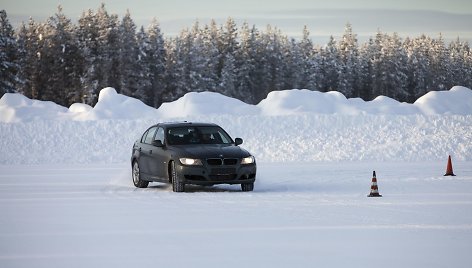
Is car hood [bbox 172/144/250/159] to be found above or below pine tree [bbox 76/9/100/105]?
below

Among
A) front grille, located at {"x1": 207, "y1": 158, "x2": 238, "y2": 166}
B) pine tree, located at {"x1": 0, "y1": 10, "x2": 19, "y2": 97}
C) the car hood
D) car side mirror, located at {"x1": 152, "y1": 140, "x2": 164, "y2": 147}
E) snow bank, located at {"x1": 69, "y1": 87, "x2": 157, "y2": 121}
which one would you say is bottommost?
front grille, located at {"x1": 207, "y1": 158, "x2": 238, "y2": 166}

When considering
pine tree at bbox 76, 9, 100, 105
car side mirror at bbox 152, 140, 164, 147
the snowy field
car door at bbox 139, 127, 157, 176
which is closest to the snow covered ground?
the snowy field

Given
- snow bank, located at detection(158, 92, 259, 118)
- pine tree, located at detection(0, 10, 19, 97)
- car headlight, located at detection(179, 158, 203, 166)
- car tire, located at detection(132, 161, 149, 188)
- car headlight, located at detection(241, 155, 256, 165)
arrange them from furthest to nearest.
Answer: pine tree, located at detection(0, 10, 19, 97) → snow bank, located at detection(158, 92, 259, 118) → car tire, located at detection(132, 161, 149, 188) → car headlight, located at detection(241, 155, 256, 165) → car headlight, located at detection(179, 158, 203, 166)

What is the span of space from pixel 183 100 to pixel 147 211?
33.2 m

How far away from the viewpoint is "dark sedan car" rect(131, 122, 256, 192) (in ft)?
64.1

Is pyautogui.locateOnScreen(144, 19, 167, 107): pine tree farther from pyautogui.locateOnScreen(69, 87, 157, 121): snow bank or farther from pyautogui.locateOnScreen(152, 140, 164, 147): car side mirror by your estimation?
pyautogui.locateOnScreen(152, 140, 164, 147): car side mirror

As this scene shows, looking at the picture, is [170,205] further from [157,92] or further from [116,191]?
[157,92]

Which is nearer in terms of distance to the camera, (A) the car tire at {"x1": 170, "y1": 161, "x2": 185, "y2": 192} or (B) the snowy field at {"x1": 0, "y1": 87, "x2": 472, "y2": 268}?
(B) the snowy field at {"x1": 0, "y1": 87, "x2": 472, "y2": 268}

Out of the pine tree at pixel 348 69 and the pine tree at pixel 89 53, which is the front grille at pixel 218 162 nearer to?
the pine tree at pixel 89 53

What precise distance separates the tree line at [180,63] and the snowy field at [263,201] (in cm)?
4521

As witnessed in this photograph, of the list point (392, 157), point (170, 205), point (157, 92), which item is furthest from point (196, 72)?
point (170, 205)

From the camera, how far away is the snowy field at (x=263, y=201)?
1082cm

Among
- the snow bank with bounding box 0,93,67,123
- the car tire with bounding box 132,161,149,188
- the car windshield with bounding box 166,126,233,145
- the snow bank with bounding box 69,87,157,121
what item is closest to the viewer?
the car windshield with bounding box 166,126,233,145

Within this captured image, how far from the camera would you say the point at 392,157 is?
3584 centimetres
